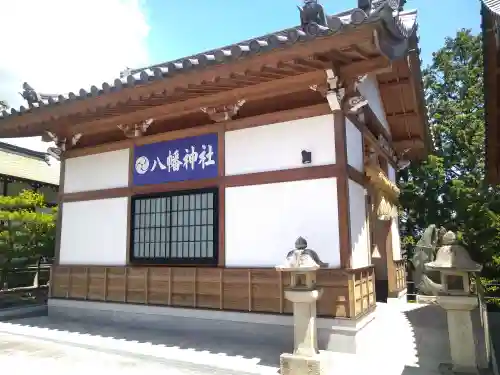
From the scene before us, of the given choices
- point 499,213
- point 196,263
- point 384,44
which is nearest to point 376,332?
point 196,263

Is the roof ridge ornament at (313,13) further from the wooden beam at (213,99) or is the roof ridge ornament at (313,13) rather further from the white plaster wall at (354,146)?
the white plaster wall at (354,146)

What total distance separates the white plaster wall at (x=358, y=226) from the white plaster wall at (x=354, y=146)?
0.37 m

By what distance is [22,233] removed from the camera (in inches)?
423

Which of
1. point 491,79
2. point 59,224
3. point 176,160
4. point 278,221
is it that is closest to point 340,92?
point 491,79

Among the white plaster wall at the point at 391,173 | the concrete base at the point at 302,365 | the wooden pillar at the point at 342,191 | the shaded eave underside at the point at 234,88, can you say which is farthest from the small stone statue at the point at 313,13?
the white plaster wall at the point at 391,173

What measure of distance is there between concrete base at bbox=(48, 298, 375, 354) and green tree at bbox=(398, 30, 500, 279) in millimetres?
10351

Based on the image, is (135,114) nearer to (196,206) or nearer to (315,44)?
(196,206)

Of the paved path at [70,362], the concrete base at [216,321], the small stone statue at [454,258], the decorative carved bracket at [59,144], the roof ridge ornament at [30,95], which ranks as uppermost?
the roof ridge ornament at [30,95]

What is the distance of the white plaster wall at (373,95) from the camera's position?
25.2 ft

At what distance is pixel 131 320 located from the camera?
7836mm

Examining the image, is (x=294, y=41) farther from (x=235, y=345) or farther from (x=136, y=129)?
(x=235, y=345)

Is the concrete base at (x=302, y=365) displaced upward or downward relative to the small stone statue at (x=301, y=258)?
downward

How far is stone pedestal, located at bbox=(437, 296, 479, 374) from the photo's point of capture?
4695 mm

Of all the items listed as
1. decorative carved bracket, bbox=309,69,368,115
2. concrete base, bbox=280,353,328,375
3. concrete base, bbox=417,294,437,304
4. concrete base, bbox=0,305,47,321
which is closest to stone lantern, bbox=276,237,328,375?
concrete base, bbox=280,353,328,375
